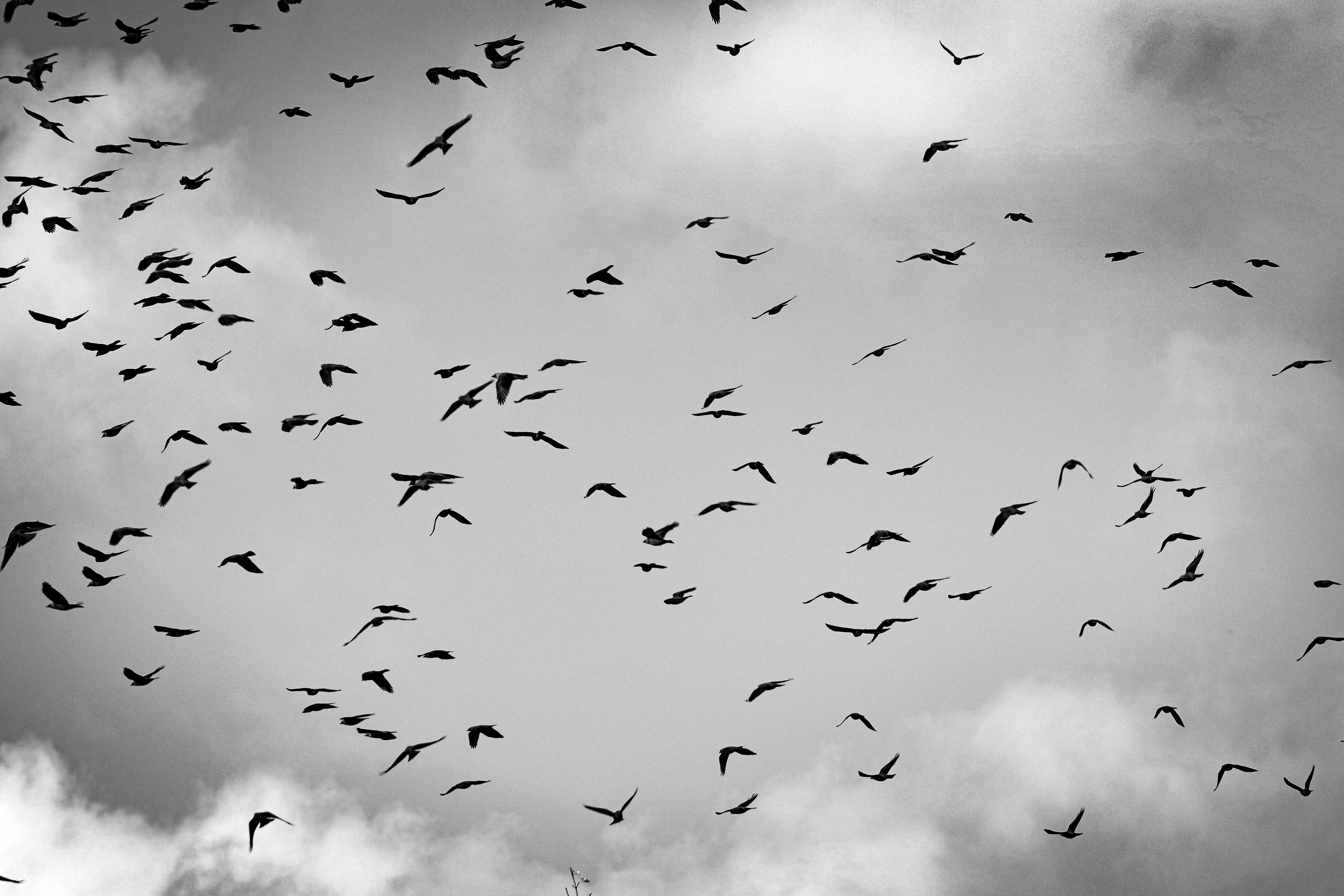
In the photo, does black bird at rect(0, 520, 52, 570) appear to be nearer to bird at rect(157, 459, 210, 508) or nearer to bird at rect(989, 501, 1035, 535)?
bird at rect(157, 459, 210, 508)

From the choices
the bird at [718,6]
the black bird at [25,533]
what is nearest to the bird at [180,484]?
the black bird at [25,533]

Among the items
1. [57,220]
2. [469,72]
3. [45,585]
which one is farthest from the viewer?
[57,220]

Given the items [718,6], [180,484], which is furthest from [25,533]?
[718,6]

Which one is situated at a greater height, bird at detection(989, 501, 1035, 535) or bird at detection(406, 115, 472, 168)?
bird at detection(406, 115, 472, 168)

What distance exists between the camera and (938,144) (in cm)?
4034

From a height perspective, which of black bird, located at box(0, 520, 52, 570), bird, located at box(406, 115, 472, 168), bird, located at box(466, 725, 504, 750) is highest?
bird, located at box(406, 115, 472, 168)

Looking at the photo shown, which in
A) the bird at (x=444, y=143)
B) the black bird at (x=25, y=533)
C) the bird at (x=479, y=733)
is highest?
the bird at (x=444, y=143)

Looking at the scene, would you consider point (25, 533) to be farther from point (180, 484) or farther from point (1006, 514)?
point (1006, 514)

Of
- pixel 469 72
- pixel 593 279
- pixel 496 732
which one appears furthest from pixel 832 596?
pixel 469 72

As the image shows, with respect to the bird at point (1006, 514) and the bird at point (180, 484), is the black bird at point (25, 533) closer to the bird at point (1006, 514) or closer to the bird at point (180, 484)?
the bird at point (180, 484)

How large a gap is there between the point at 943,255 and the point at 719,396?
8905mm

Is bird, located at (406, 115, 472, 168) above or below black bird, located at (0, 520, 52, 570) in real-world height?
above

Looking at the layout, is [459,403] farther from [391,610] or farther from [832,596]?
[832,596]

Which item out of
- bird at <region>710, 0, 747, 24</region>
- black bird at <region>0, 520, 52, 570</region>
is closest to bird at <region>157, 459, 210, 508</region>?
black bird at <region>0, 520, 52, 570</region>
